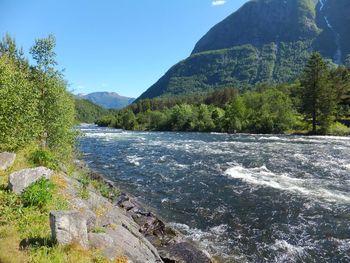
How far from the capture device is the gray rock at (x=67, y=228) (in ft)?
34.0

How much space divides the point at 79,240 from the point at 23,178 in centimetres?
549

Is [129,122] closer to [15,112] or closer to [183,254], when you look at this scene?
[15,112]

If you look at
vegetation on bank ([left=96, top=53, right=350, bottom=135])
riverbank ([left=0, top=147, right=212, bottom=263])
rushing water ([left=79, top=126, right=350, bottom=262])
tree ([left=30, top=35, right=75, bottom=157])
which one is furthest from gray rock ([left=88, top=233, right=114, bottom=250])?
vegetation on bank ([left=96, top=53, right=350, bottom=135])

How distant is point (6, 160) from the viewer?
18.0m

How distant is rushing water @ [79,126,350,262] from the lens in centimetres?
1778

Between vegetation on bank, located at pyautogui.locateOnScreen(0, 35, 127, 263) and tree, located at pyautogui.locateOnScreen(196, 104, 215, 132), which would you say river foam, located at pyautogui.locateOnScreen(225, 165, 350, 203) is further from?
tree, located at pyautogui.locateOnScreen(196, 104, 215, 132)

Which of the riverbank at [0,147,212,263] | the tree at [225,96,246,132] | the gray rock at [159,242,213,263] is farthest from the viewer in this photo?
the tree at [225,96,246,132]

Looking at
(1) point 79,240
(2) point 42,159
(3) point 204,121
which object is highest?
(2) point 42,159

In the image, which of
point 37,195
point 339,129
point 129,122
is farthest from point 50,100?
point 129,122

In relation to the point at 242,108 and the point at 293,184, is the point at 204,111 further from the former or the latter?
the point at 293,184

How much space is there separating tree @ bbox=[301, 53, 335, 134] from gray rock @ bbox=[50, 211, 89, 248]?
83045mm

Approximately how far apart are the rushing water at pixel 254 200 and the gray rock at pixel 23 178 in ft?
30.5

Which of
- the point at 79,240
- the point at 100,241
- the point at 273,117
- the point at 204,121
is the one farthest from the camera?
the point at 204,121

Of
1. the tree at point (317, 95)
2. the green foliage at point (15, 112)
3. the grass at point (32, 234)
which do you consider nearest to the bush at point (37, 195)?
the grass at point (32, 234)
